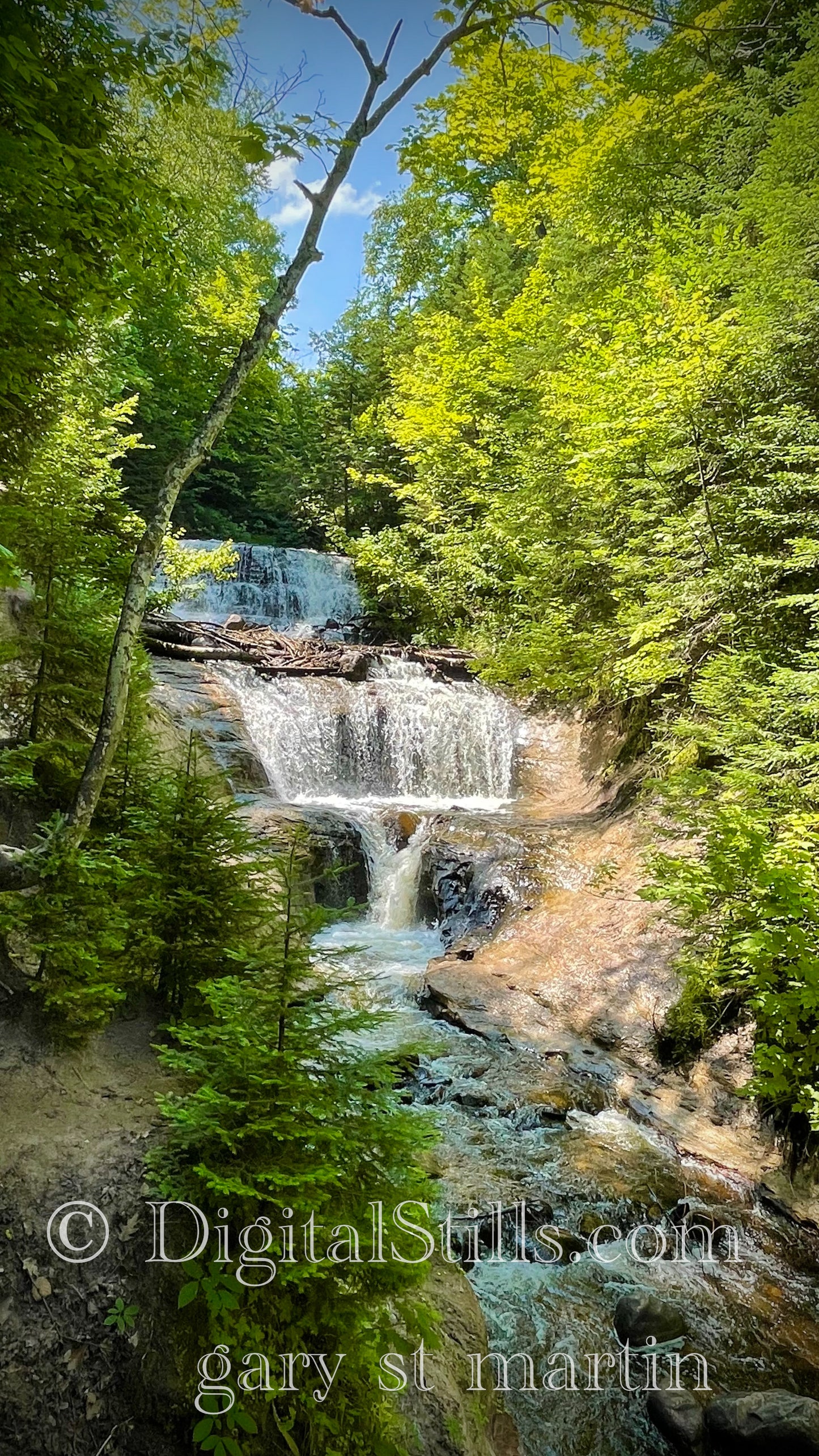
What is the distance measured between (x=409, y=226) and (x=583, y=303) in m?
13.9

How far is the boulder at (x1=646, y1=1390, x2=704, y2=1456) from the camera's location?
2656 mm

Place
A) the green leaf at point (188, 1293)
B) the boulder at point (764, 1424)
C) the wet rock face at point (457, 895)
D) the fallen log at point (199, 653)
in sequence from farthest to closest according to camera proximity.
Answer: the fallen log at point (199, 653)
the wet rock face at point (457, 895)
the boulder at point (764, 1424)
the green leaf at point (188, 1293)

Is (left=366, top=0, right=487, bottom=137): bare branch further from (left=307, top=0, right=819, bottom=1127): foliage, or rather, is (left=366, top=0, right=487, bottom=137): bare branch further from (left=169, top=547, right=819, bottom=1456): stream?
(left=169, top=547, right=819, bottom=1456): stream

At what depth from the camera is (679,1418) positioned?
2711mm

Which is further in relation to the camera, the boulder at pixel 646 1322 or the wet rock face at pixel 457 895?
the wet rock face at pixel 457 895

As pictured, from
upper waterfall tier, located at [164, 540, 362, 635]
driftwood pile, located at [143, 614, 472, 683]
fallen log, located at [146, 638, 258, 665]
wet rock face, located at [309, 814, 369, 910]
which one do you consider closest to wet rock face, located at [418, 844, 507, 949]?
wet rock face, located at [309, 814, 369, 910]

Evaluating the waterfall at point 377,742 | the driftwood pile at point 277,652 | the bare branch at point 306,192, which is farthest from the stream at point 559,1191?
the bare branch at point 306,192

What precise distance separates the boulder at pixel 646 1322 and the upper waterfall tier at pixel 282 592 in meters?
14.6

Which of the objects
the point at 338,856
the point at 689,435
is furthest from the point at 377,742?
the point at 689,435

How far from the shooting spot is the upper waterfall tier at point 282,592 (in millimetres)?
16172

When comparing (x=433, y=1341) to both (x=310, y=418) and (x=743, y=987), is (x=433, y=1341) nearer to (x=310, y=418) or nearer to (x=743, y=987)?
(x=743, y=987)

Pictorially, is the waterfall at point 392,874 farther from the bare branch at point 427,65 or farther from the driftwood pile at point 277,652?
the bare branch at point 427,65

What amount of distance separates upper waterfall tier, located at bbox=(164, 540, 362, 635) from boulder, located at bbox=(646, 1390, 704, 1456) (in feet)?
49.1

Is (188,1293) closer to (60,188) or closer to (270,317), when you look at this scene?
(270,317)
